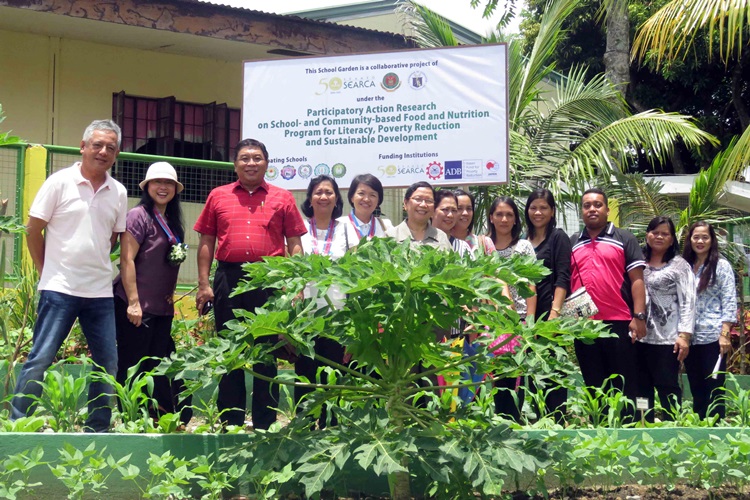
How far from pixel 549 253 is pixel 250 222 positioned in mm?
2118

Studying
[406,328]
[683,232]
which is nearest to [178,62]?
[683,232]

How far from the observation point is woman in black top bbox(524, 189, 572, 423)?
6.49 m

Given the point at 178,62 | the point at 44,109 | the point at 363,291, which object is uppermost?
the point at 178,62

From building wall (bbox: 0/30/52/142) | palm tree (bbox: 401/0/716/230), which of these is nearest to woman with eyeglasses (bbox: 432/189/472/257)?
palm tree (bbox: 401/0/716/230)

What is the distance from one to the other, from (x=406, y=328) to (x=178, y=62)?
1047 centimetres

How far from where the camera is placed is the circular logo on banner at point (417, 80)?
9.30 m

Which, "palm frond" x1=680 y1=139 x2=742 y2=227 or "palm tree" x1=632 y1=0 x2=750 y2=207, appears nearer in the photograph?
"palm tree" x1=632 y1=0 x2=750 y2=207

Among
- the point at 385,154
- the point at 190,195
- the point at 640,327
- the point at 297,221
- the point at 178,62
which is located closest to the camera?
the point at 297,221

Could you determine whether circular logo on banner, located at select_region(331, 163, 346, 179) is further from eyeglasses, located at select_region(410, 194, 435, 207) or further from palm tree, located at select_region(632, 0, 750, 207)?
eyeglasses, located at select_region(410, 194, 435, 207)

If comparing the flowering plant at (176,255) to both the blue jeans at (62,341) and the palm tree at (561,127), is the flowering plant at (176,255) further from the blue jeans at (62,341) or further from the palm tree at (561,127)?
the palm tree at (561,127)

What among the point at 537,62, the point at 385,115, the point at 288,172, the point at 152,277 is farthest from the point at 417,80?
the point at 152,277

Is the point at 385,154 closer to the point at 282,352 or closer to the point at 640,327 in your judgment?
the point at 640,327

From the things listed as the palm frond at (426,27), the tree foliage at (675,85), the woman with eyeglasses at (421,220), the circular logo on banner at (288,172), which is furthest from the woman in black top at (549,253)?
the tree foliage at (675,85)

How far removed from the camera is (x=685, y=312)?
6.70 metres
